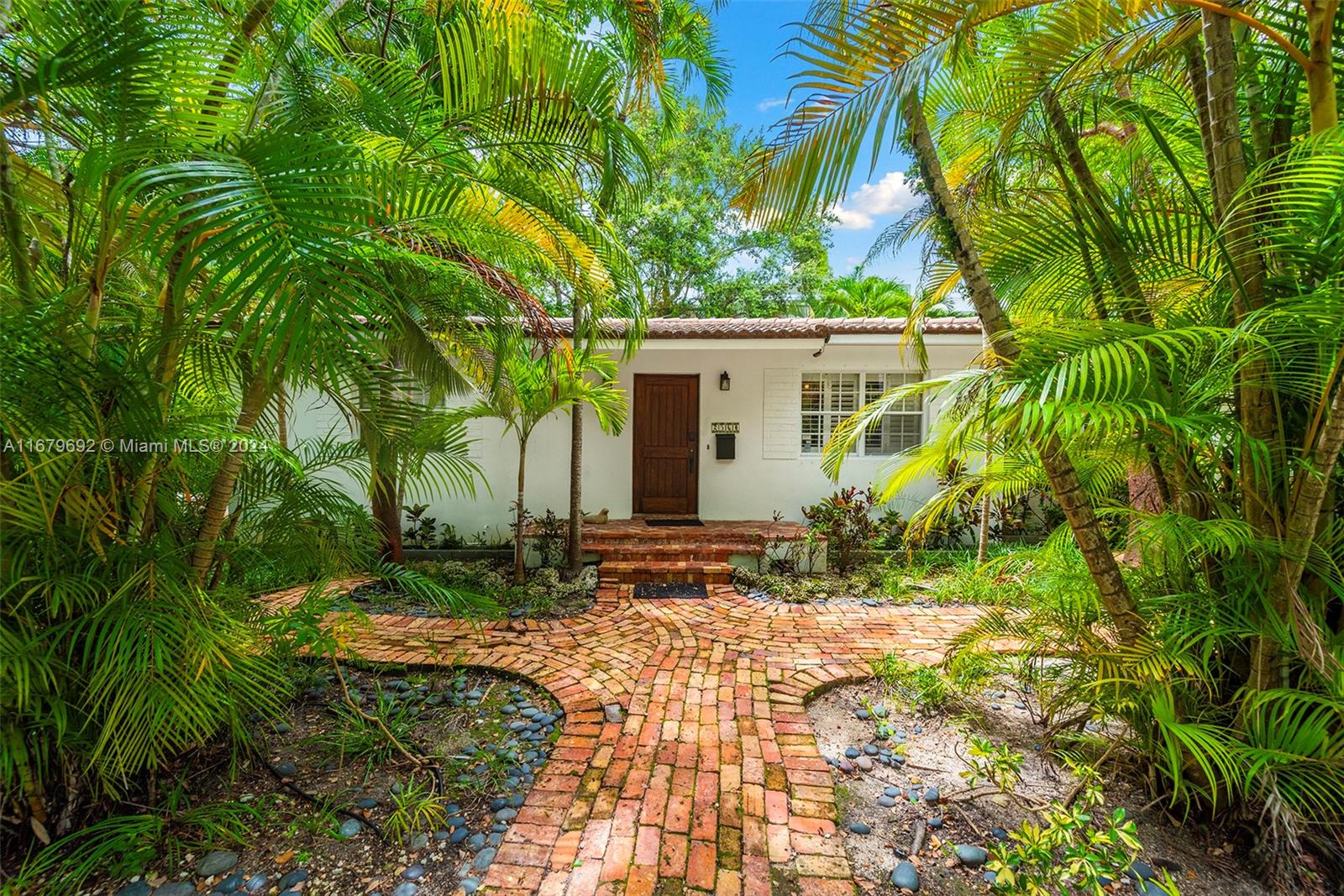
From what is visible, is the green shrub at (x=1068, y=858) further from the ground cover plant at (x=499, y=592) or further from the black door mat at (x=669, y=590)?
the ground cover plant at (x=499, y=592)

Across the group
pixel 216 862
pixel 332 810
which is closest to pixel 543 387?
pixel 332 810

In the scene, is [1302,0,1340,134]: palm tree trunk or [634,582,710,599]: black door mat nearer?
[1302,0,1340,134]: palm tree trunk

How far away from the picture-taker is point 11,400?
1.57m

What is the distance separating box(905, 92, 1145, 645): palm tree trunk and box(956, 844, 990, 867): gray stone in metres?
1.02

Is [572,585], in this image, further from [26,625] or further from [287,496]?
[26,625]

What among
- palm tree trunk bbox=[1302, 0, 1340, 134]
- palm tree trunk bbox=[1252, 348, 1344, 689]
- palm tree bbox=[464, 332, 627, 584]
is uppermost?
palm tree trunk bbox=[1302, 0, 1340, 134]

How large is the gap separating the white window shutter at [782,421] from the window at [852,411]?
0.57ft

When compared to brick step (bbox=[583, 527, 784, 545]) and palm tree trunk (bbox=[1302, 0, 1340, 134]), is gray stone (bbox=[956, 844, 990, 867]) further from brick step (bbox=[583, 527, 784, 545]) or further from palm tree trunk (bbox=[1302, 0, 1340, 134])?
brick step (bbox=[583, 527, 784, 545])

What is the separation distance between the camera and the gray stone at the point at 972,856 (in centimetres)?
189

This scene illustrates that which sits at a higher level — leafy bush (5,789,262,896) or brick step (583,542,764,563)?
brick step (583,542,764,563)

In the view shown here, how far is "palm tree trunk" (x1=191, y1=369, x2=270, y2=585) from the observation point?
213 centimetres

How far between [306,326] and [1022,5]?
238 centimetres

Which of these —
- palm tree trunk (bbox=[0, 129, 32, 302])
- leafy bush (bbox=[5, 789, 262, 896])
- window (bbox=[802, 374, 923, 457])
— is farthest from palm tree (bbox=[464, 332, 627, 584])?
window (bbox=[802, 374, 923, 457])

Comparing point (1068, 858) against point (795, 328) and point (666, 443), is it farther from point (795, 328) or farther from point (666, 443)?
point (666, 443)
